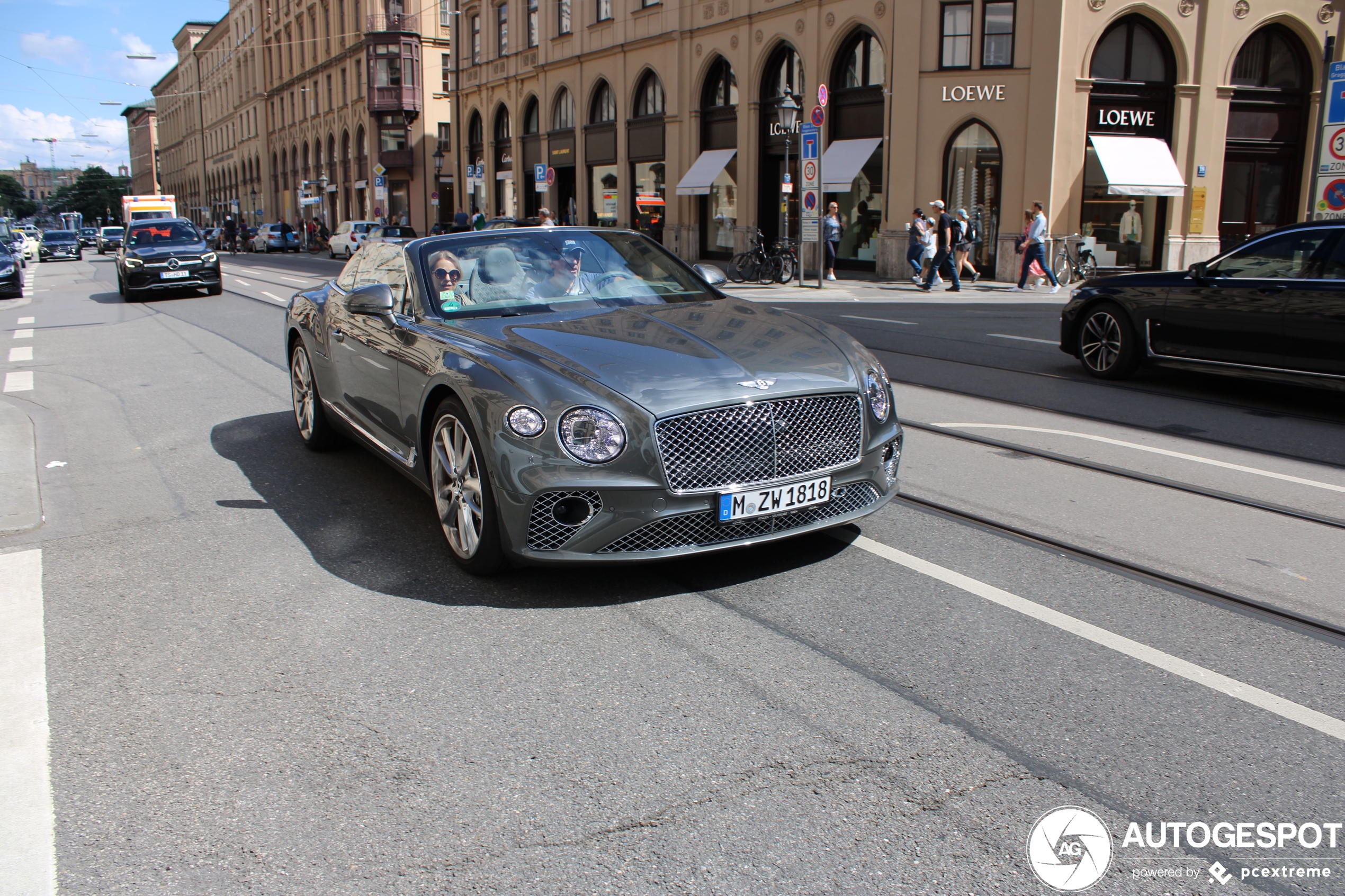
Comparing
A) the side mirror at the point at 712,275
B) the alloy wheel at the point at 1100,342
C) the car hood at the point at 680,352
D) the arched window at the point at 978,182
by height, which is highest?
the arched window at the point at 978,182

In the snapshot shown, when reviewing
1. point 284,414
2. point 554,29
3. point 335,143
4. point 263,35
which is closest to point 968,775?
point 284,414

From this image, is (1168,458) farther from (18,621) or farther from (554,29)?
(554,29)

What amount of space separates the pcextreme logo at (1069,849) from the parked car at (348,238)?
45.6 metres

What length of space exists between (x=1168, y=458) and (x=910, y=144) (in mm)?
20938

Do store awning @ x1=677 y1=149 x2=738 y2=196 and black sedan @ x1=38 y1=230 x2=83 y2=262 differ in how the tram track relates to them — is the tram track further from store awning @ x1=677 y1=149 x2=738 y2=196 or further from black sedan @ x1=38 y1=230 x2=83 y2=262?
black sedan @ x1=38 y1=230 x2=83 y2=262

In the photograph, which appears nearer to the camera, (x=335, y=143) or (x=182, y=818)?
(x=182, y=818)

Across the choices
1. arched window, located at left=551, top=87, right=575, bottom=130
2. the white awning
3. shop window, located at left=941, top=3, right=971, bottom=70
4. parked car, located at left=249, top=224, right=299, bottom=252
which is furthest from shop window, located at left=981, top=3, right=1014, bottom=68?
parked car, located at left=249, top=224, right=299, bottom=252

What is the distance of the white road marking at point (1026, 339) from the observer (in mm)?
13852

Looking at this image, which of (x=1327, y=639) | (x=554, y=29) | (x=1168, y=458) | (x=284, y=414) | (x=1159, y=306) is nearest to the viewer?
(x=1327, y=639)

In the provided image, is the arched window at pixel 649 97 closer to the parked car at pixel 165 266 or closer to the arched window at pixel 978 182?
the arched window at pixel 978 182

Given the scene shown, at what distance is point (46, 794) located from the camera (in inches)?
118

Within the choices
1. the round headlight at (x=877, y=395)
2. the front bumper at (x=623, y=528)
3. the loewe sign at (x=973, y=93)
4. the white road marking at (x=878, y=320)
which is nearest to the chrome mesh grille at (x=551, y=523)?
the front bumper at (x=623, y=528)

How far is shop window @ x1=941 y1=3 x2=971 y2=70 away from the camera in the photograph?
2558 centimetres

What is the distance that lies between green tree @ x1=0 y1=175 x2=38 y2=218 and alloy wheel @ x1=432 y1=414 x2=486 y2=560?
170 meters
